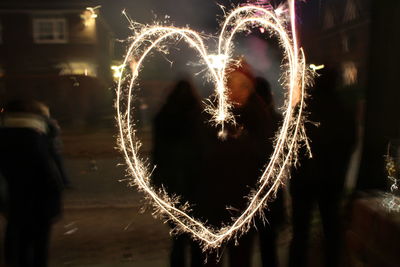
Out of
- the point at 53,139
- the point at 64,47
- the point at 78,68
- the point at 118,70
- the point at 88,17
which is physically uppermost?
the point at 88,17

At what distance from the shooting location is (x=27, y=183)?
3598 millimetres

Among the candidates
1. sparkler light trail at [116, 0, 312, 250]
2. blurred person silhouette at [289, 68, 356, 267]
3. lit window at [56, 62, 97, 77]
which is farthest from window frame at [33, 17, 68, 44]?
blurred person silhouette at [289, 68, 356, 267]

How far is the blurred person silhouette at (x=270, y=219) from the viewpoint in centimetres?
375

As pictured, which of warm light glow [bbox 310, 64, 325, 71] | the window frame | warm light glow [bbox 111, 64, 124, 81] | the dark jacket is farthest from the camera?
the window frame

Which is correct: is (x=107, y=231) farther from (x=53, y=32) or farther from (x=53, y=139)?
(x=53, y=32)

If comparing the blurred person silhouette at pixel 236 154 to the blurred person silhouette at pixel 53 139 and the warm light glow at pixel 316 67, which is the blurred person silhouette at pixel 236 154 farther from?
the blurred person silhouette at pixel 53 139

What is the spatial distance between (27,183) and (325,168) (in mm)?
2404

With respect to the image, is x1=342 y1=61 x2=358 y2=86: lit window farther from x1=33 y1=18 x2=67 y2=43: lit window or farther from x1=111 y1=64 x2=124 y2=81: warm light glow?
x1=33 y1=18 x2=67 y2=43: lit window

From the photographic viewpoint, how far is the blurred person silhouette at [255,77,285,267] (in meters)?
3.75

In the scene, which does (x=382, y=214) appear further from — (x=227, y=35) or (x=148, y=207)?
(x=148, y=207)

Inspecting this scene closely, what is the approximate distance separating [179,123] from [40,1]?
17941 millimetres

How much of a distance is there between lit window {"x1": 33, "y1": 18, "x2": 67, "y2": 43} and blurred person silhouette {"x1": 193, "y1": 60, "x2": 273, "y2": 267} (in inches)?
716

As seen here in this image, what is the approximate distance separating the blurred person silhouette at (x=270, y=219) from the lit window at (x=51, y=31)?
1791 centimetres

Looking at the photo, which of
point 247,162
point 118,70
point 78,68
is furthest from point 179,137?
point 78,68
